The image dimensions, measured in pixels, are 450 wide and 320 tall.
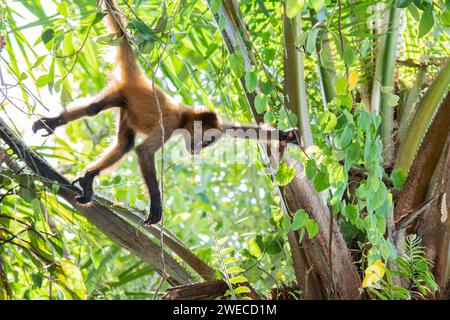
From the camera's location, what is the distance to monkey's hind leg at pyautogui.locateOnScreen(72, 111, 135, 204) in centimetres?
275

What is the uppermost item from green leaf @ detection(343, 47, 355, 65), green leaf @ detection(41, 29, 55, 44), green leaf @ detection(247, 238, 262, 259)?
green leaf @ detection(41, 29, 55, 44)

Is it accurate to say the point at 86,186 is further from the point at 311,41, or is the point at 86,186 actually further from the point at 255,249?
the point at 311,41

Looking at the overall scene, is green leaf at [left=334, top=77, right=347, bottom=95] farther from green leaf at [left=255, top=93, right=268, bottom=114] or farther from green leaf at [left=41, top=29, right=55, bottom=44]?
green leaf at [left=41, top=29, right=55, bottom=44]

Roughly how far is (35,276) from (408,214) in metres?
1.44

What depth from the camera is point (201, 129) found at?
10.1 feet

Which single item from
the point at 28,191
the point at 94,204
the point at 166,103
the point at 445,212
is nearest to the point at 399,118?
the point at 445,212

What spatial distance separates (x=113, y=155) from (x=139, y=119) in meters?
0.19

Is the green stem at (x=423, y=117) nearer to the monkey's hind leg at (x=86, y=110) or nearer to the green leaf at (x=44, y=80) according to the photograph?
the monkey's hind leg at (x=86, y=110)

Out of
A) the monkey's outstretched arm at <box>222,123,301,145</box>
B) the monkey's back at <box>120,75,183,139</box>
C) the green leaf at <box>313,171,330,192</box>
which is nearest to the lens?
the green leaf at <box>313,171,330,192</box>

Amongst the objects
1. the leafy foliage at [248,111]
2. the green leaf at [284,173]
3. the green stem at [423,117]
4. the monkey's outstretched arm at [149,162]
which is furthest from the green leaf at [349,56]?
the monkey's outstretched arm at [149,162]

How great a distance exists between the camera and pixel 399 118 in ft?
10.0

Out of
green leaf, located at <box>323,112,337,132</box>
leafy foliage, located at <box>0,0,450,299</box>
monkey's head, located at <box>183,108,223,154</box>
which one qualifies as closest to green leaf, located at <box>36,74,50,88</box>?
leafy foliage, located at <box>0,0,450,299</box>

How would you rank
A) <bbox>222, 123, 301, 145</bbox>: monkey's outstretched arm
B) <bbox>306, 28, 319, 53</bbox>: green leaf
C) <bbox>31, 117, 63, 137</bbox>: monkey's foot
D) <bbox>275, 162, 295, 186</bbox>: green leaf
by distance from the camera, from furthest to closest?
1. <bbox>31, 117, 63, 137</bbox>: monkey's foot
2. <bbox>222, 123, 301, 145</bbox>: monkey's outstretched arm
3. <bbox>275, 162, 295, 186</bbox>: green leaf
4. <bbox>306, 28, 319, 53</bbox>: green leaf

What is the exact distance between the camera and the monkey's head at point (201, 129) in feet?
10.0
